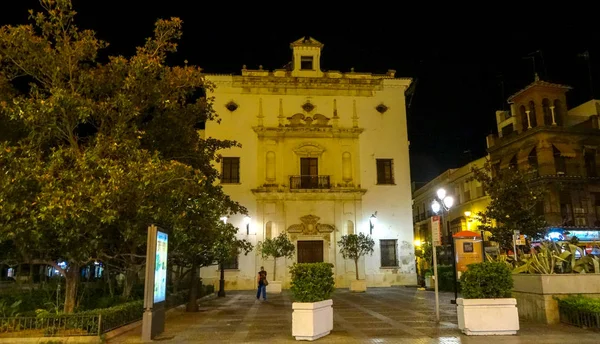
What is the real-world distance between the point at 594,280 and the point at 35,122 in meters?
14.2

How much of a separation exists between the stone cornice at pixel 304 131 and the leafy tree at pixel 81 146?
61.4ft

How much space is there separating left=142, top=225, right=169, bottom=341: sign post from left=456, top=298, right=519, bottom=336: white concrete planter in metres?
6.96

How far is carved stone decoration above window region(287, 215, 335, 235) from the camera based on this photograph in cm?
3130

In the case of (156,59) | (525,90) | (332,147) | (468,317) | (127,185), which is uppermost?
(525,90)

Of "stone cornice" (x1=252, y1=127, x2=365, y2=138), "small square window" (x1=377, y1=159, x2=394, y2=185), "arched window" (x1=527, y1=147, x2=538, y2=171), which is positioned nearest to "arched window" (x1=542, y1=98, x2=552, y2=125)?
"arched window" (x1=527, y1=147, x2=538, y2=171)

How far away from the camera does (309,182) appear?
32.4 metres

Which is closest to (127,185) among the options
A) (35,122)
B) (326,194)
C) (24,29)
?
(35,122)

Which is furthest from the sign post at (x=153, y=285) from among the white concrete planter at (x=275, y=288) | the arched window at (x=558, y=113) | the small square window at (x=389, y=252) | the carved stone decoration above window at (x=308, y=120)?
the arched window at (x=558, y=113)

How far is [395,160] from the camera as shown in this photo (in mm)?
33344

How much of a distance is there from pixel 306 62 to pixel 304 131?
5.42 meters

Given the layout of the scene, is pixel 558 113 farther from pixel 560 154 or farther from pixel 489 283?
pixel 489 283

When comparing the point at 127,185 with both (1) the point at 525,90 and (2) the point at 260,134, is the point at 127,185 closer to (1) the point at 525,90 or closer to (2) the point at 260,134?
(2) the point at 260,134

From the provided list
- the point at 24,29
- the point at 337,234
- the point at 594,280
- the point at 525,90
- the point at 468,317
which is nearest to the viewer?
the point at 468,317

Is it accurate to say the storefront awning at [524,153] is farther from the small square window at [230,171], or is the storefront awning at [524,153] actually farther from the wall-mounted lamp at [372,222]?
the small square window at [230,171]
